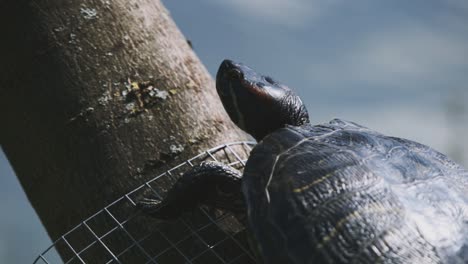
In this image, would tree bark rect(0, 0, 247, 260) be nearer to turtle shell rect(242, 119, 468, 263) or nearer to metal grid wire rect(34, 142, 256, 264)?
metal grid wire rect(34, 142, 256, 264)

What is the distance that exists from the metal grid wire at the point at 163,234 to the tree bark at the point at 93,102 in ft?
0.12

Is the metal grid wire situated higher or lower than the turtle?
lower

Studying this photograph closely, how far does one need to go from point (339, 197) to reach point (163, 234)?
54 centimetres

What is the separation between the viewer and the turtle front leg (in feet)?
11.0

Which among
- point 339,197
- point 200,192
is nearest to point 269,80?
point 200,192

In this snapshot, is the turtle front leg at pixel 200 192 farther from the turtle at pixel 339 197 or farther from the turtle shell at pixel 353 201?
the turtle shell at pixel 353 201

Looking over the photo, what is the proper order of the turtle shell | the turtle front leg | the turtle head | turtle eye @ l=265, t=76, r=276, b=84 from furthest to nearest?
1. turtle eye @ l=265, t=76, r=276, b=84
2. the turtle head
3. the turtle front leg
4. the turtle shell

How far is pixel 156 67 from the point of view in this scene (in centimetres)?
362

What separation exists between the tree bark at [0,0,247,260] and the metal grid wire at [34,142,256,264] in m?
0.04

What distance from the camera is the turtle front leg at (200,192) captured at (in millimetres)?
3365

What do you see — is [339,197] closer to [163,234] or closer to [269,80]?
[163,234]

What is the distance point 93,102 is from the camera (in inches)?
140

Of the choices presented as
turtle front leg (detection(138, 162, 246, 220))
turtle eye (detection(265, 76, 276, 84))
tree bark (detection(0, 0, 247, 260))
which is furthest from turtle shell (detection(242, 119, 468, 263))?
turtle eye (detection(265, 76, 276, 84))

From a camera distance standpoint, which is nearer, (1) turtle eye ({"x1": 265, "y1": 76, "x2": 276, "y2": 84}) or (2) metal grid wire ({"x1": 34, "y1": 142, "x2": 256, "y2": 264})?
(2) metal grid wire ({"x1": 34, "y1": 142, "x2": 256, "y2": 264})
